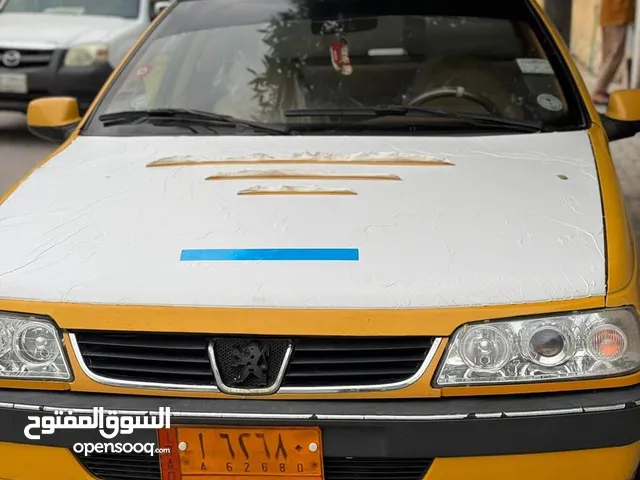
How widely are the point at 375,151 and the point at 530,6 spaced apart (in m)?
1.21

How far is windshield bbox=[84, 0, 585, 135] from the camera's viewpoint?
3.38 metres

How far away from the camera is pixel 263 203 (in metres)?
2.49

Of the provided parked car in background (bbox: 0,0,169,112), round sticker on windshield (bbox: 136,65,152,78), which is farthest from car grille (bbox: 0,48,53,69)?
round sticker on windshield (bbox: 136,65,152,78)

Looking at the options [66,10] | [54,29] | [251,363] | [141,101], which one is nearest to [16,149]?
[54,29]

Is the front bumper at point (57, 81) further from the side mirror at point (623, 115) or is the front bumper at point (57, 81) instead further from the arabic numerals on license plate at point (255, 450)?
the arabic numerals on license plate at point (255, 450)

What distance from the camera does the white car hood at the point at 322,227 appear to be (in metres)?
2.07

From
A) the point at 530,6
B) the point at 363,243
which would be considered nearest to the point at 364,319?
the point at 363,243

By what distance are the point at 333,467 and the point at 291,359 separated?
0.86ft

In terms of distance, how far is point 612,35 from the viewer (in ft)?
32.2

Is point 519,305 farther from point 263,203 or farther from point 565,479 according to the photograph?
point 263,203

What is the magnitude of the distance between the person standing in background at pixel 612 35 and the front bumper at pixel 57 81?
16.5 feet

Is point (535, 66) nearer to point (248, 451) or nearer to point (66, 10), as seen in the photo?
point (248, 451)

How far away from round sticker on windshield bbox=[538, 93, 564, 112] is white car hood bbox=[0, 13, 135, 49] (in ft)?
20.1

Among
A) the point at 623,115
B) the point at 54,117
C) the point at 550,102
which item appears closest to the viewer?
the point at 550,102
